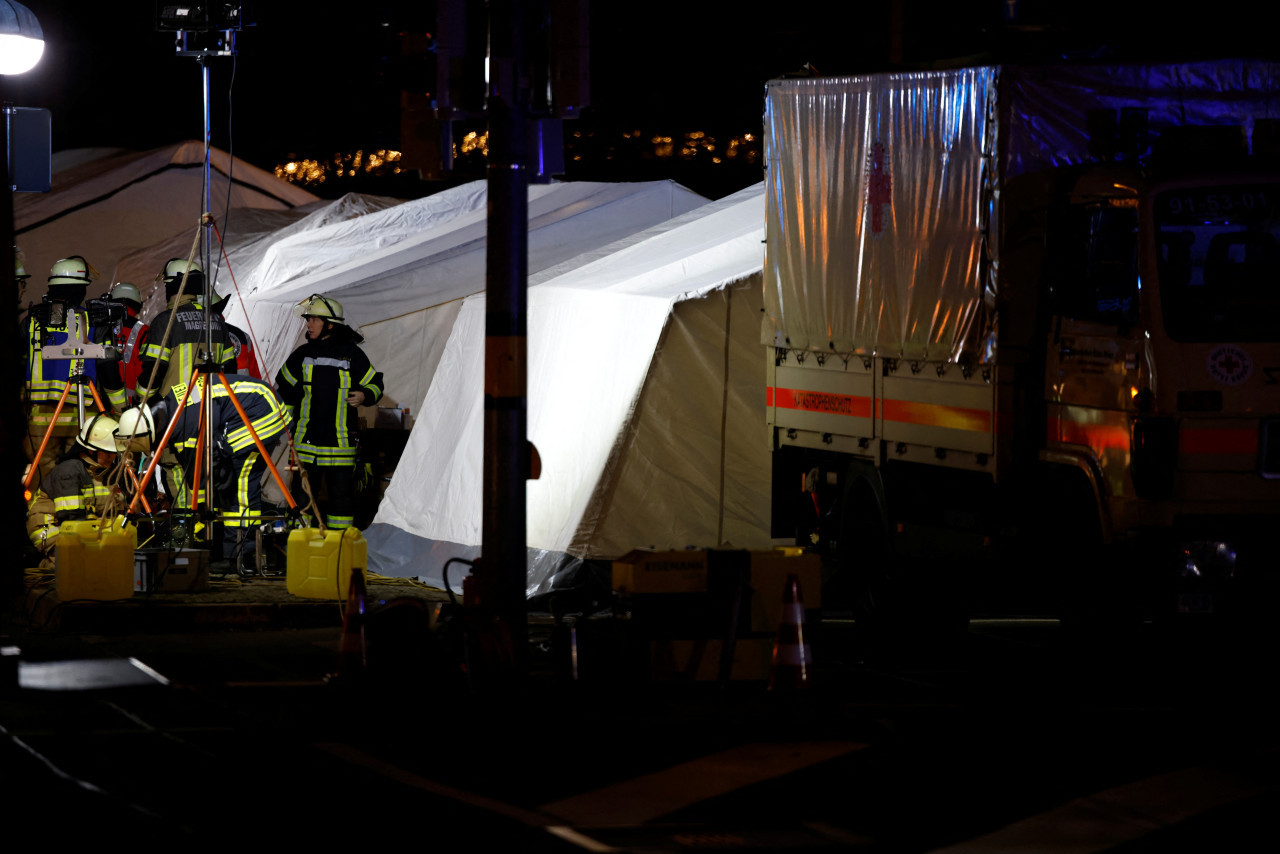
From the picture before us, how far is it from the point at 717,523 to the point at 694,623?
398 centimetres

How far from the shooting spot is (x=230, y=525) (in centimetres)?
1387

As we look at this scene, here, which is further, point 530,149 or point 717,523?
point 717,523

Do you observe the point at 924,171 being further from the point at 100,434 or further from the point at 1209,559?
the point at 100,434

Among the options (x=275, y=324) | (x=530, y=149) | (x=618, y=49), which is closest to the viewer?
(x=530, y=149)

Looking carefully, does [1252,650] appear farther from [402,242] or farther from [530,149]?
[402,242]

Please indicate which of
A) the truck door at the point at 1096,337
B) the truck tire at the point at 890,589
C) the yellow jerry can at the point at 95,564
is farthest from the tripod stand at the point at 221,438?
the truck door at the point at 1096,337

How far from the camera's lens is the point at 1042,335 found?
10.3 metres

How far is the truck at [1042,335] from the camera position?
370 inches

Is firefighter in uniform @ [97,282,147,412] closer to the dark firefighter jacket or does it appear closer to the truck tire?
the dark firefighter jacket

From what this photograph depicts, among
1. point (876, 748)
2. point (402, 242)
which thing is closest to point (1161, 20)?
point (402, 242)

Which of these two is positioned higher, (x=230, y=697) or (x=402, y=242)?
(x=402, y=242)

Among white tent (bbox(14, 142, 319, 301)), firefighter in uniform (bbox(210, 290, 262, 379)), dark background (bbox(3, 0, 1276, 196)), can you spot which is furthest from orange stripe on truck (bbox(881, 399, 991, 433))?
white tent (bbox(14, 142, 319, 301))

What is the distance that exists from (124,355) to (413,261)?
346 centimetres

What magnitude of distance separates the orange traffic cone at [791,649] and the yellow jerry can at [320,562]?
4627 millimetres
